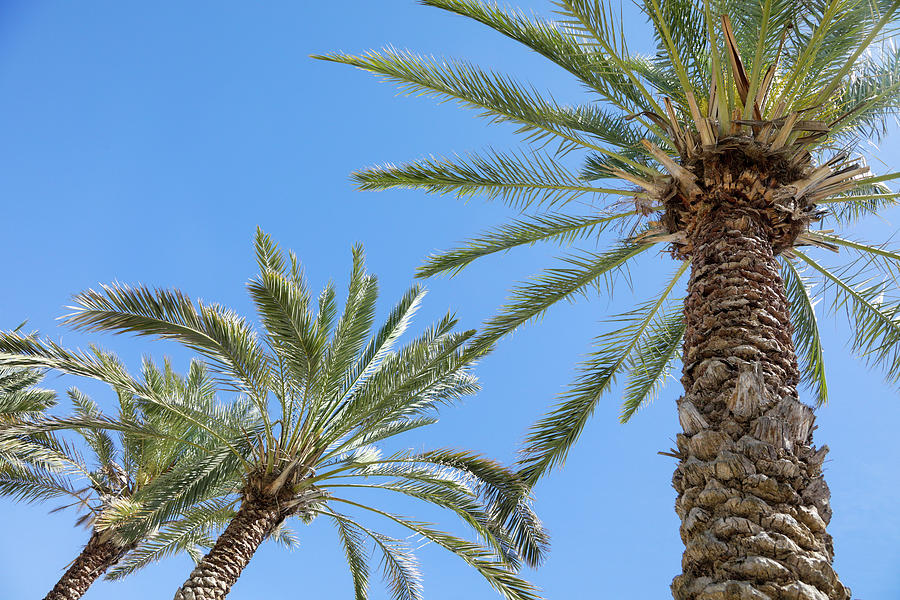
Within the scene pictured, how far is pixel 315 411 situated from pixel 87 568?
5946 millimetres

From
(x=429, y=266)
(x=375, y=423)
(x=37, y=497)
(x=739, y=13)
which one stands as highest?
(x=739, y=13)

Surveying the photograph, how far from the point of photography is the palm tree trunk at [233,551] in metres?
7.65

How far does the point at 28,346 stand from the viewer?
7.30 metres

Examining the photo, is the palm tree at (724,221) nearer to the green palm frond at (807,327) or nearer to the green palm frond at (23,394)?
the green palm frond at (807,327)

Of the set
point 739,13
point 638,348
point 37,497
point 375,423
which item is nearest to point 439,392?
point 375,423

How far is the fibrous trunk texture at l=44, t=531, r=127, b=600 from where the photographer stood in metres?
11.1

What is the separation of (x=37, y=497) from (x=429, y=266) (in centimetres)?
973

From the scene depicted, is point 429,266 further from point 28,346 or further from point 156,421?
point 156,421

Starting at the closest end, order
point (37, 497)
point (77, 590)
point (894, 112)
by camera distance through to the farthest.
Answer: point (894, 112) → point (77, 590) → point (37, 497)

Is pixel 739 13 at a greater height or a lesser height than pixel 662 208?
greater

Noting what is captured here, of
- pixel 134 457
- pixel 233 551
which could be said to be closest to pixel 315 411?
pixel 233 551

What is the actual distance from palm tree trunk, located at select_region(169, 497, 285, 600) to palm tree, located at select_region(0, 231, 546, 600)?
1 centimetres

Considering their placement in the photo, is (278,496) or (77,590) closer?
(278,496)

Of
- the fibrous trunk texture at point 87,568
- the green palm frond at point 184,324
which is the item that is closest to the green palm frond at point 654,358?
the green palm frond at point 184,324
